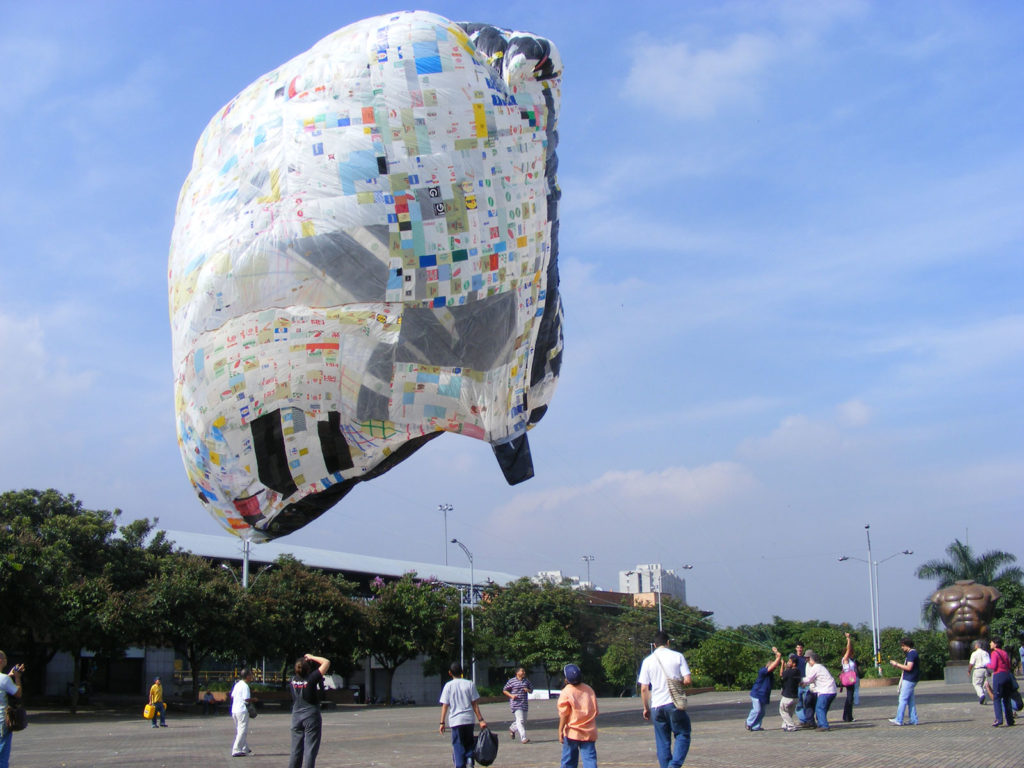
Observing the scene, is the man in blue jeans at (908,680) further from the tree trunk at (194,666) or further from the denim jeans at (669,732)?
the tree trunk at (194,666)

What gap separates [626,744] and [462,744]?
16.2 feet

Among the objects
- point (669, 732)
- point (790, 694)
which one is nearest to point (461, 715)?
point (669, 732)

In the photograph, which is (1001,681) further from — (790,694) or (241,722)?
(241,722)

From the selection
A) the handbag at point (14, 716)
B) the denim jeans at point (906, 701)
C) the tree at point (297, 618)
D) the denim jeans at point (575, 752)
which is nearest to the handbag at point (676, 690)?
the denim jeans at point (575, 752)

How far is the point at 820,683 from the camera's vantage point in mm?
14516

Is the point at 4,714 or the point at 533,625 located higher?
the point at 4,714

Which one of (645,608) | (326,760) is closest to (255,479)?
Result: (326,760)

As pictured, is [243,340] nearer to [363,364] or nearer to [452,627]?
[363,364]

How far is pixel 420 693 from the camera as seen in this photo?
5469 centimetres

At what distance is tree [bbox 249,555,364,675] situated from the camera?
121ft

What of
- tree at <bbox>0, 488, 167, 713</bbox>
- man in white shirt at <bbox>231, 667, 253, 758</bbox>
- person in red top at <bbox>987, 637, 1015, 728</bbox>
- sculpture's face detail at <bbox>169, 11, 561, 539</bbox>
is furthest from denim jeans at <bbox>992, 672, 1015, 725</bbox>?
tree at <bbox>0, 488, 167, 713</bbox>

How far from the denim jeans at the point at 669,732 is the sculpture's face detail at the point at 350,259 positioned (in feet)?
11.0

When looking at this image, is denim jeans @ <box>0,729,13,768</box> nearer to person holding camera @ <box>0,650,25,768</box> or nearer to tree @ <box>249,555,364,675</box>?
person holding camera @ <box>0,650,25,768</box>

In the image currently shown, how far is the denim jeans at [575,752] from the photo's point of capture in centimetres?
820
